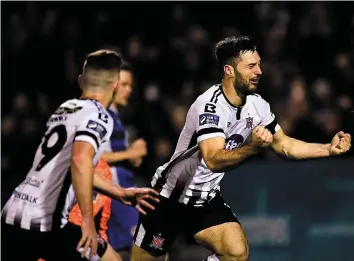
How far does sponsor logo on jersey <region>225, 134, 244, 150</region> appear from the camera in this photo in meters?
6.80

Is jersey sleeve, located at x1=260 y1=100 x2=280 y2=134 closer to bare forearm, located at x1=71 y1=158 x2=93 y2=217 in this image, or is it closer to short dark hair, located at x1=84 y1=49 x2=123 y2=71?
short dark hair, located at x1=84 y1=49 x2=123 y2=71

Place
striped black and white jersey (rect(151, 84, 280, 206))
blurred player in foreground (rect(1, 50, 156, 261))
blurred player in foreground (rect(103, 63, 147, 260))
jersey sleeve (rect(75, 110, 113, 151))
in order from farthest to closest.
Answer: blurred player in foreground (rect(103, 63, 147, 260))
striped black and white jersey (rect(151, 84, 280, 206))
blurred player in foreground (rect(1, 50, 156, 261))
jersey sleeve (rect(75, 110, 113, 151))

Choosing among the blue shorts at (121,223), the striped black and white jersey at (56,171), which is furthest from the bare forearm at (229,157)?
the blue shorts at (121,223)

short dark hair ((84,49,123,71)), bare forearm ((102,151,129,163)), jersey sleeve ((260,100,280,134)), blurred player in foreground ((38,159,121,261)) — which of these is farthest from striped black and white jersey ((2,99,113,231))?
bare forearm ((102,151,129,163))

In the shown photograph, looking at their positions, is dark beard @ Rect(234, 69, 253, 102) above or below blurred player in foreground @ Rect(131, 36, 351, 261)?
above

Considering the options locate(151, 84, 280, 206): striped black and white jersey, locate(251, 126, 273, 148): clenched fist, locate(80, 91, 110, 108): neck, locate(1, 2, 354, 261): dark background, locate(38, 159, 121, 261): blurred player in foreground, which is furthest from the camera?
locate(1, 2, 354, 261): dark background

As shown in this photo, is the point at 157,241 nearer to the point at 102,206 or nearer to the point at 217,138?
Answer: the point at 102,206

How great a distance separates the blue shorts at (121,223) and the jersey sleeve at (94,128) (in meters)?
2.56

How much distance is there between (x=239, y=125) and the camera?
6797 millimetres

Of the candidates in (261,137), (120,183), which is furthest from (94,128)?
(120,183)

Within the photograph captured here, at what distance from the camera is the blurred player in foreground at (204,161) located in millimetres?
6652

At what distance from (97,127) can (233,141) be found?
1110 millimetres

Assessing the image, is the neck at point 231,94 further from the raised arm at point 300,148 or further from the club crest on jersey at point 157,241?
the club crest on jersey at point 157,241

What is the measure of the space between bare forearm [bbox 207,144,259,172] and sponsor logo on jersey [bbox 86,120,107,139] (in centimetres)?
70
